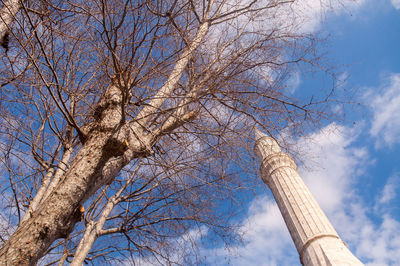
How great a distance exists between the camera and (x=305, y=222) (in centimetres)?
1182

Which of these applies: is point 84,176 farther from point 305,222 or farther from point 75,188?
point 305,222

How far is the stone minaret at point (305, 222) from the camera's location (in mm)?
10719

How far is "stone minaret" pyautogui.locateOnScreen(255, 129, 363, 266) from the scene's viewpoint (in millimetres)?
10719

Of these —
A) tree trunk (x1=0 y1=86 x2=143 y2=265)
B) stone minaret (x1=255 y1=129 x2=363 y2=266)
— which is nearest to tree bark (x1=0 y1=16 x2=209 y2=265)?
tree trunk (x1=0 y1=86 x2=143 y2=265)

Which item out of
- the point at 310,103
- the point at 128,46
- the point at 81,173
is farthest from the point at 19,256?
the point at 310,103

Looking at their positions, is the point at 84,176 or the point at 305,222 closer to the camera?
the point at 84,176

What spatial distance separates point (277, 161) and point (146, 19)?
13.1 meters

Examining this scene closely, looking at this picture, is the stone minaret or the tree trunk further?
the stone minaret

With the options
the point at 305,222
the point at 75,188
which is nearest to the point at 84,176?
the point at 75,188

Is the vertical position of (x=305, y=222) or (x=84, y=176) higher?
(x=305, y=222)

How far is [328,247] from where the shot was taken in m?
10.8

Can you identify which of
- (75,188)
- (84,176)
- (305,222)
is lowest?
(75,188)

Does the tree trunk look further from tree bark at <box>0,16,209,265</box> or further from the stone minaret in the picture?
the stone minaret

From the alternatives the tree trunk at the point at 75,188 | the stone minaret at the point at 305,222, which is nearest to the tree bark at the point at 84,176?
the tree trunk at the point at 75,188
